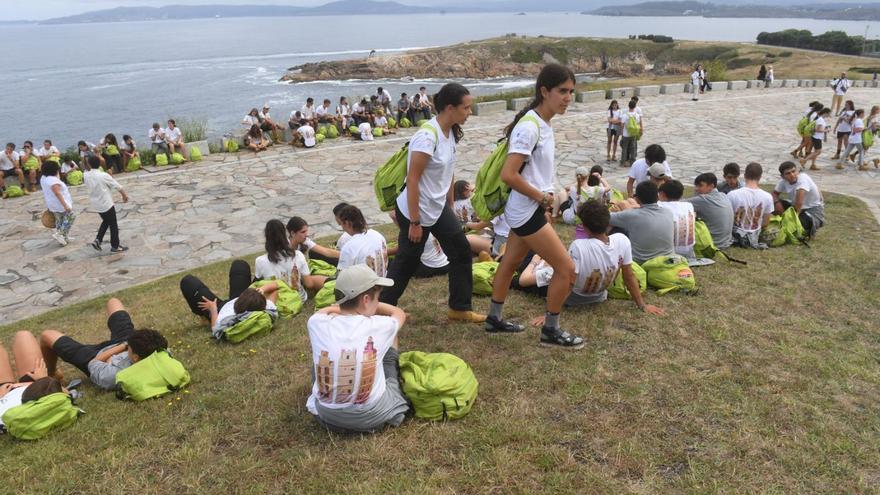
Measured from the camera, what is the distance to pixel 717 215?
6512 mm

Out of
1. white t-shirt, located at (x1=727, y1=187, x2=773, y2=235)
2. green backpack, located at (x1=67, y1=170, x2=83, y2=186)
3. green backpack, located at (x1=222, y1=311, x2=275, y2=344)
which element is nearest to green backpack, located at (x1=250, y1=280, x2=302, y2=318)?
green backpack, located at (x1=222, y1=311, x2=275, y2=344)

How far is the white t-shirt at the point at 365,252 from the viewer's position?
527 cm

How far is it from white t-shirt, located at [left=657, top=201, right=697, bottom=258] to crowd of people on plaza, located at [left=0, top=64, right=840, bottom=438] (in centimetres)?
1

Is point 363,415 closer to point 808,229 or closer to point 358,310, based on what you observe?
point 358,310

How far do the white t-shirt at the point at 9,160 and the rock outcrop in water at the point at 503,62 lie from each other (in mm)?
54156

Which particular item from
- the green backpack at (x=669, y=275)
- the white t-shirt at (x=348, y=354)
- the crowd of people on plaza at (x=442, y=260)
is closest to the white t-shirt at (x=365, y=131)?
the crowd of people on plaza at (x=442, y=260)

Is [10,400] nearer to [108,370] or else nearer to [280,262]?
[108,370]

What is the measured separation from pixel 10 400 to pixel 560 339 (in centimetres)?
387

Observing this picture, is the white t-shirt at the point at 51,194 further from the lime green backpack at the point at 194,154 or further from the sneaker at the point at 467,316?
the sneaker at the point at 467,316

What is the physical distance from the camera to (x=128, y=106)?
48781 millimetres

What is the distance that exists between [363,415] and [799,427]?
2566 millimetres

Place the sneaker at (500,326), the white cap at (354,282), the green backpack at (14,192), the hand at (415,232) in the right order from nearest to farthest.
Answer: the white cap at (354,282) → the hand at (415,232) → the sneaker at (500,326) → the green backpack at (14,192)

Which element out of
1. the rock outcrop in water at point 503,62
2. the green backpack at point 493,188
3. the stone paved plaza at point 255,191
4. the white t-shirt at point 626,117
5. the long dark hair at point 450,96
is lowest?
the stone paved plaza at point 255,191

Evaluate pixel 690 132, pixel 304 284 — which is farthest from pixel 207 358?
Answer: pixel 690 132
